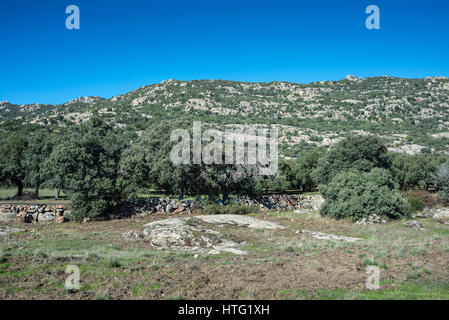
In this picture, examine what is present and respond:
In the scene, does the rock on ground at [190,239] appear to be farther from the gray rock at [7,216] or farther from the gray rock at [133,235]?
the gray rock at [7,216]

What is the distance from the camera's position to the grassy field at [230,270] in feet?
26.6

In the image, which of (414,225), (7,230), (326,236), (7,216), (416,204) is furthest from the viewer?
(416,204)

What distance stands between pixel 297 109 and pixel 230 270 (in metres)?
117

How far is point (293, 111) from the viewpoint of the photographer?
11812 cm

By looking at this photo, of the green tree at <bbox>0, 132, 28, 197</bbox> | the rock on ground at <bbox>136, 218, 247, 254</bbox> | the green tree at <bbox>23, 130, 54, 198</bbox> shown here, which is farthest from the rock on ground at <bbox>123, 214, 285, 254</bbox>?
the green tree at <bbox>0, 132, 28, 197</bbox>

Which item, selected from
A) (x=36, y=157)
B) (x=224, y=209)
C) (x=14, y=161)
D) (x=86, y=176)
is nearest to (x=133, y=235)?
(x=86, y=176)

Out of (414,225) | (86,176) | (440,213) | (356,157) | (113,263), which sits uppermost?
(356,157)

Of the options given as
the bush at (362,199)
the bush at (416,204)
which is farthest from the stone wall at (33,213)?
the bush at (416,204)

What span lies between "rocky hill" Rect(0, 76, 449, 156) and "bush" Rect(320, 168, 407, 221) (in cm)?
5547

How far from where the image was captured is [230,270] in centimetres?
1030

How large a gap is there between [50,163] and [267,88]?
12355 cm

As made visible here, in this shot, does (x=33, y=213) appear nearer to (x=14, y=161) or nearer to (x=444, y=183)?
(x=14, y=161)

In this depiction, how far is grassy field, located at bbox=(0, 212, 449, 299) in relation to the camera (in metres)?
8.11
